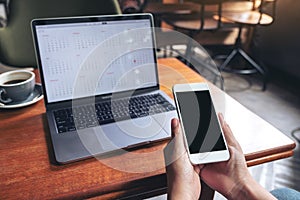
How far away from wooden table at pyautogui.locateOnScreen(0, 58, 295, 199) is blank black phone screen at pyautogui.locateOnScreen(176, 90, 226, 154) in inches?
3.0

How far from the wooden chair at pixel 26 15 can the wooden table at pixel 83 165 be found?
1.82ft

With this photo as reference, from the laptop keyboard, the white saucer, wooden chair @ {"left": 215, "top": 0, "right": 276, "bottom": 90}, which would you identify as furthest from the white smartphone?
wooden chair @ {"left": 215, "top": 0, "right": 276, "bottom": 90}

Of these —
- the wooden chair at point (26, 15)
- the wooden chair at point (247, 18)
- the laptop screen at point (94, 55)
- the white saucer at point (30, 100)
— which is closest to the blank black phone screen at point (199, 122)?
the laptop screen at point (94, 55)

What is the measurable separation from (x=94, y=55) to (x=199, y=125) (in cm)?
36

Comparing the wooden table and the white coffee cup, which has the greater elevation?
the white coffee cup

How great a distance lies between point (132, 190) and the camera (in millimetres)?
552

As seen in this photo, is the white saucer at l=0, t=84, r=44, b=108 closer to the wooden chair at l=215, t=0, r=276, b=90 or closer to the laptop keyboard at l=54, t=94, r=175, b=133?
the laptop keyboard at l=54, t=94, r=175, b=133

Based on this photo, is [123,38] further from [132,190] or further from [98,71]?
[132,190]

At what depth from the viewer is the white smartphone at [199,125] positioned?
1.96 feet

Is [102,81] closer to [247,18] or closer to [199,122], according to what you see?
[199,122]

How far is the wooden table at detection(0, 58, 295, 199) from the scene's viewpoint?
53 cm

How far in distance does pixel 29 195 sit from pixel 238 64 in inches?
115

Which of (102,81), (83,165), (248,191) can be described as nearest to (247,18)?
(102,81)

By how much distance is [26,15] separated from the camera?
120 cm
